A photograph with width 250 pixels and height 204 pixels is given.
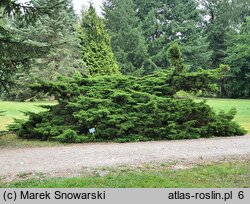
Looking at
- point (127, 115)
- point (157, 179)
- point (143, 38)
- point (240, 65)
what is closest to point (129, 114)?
point (127, 115)

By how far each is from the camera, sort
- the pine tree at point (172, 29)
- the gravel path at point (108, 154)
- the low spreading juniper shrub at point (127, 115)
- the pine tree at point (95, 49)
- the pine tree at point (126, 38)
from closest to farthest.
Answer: the gravel path at point (108, 154), the low spreading juniper shrub at point (127, 115), the pine tree at point (95, 49), the pine tree at point (126, 38), the pine tree at point (172, 29)

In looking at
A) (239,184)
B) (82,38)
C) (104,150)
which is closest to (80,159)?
(104,150)

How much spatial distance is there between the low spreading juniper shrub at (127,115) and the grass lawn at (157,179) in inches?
168

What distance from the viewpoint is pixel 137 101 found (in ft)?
37.7

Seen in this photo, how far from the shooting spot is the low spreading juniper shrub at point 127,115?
10.9 meters

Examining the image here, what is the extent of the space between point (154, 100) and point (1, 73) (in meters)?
4.31

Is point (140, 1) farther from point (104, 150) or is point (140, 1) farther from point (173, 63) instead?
point (104, 150)

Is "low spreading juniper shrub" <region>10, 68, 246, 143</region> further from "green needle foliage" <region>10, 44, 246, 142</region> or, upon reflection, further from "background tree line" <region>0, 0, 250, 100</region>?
"background tree line" <region>0, 0, 250, 100</region>

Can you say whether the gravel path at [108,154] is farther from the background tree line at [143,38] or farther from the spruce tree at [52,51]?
the background tree line at [143,38]

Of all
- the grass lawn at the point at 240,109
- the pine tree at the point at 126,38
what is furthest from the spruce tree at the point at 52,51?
the pine tree at the point at 126,38

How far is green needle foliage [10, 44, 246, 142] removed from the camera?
10.9 m

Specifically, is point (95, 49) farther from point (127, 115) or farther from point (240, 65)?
point (127, 115)

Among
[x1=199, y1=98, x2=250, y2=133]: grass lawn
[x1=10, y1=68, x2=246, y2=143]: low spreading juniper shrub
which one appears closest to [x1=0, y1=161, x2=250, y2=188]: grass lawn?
[x1=10, y1=68, x2=246, y2=143]: low spreading juniper shrub

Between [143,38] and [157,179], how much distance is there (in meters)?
39.1
